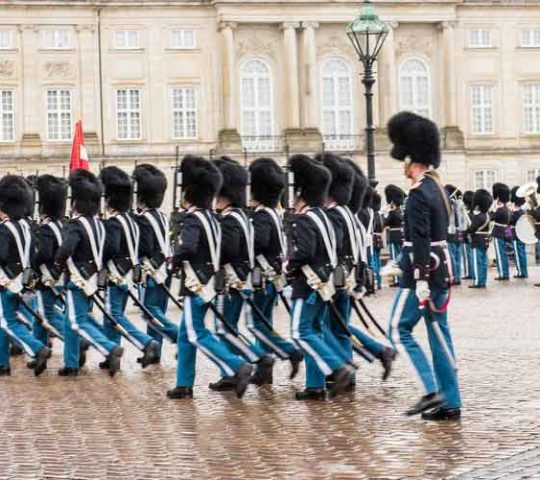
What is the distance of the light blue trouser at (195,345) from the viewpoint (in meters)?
12.1

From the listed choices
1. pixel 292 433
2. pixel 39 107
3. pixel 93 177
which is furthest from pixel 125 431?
pixel 39 107

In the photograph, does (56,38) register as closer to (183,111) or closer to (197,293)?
(183,111)

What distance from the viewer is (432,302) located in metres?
10.5

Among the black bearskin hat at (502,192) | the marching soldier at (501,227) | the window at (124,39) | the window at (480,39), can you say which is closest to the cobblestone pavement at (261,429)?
the marching soldier at (501,227)

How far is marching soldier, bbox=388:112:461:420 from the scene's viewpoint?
10.4m

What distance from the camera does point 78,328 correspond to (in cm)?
1389

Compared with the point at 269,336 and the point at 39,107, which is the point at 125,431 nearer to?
the point at 269,336

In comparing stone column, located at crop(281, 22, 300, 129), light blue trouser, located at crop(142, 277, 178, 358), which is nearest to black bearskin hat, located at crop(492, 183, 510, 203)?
light blue trouser, located at crop(142, 277, 178, 358)

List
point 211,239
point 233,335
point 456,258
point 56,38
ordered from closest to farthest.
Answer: point 211,239
point 233,335
point 456,258
point 56,38

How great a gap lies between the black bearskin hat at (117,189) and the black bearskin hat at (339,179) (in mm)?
2786

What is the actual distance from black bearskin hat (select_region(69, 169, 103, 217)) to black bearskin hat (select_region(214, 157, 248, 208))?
1.44 m

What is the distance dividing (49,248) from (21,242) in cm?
57

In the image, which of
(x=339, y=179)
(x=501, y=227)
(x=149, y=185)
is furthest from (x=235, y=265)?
(x=501, y=227)

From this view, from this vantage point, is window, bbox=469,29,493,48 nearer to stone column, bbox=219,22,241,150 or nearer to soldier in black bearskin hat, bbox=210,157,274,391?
stone column, bbox=219,22,241,150
